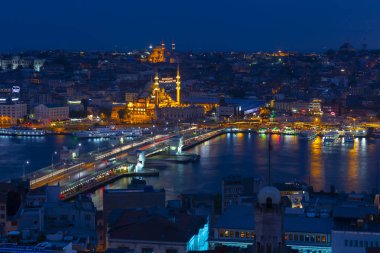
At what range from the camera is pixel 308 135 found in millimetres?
14227

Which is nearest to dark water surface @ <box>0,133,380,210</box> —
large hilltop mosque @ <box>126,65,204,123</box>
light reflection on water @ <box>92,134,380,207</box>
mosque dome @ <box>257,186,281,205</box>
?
light reflection on water @ <box>92,134,380,207</box>

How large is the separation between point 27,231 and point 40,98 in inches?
605

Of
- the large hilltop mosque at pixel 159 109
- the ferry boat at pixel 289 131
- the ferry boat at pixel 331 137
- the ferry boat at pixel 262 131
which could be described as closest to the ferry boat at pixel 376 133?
the ferry boat at pixel 331 137

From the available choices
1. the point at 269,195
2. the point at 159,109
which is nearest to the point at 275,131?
the point at 159,109

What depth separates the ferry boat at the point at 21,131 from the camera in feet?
47.4

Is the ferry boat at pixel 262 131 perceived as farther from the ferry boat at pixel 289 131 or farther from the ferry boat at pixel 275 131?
the ferry boat at pixel 289 131

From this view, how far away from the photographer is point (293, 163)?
398 inches

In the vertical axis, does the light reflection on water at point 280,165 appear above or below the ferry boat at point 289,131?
below

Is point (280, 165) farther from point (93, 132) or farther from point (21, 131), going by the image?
point (21, 131)

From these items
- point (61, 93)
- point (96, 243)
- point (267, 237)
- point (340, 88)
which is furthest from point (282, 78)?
point (267, 237)

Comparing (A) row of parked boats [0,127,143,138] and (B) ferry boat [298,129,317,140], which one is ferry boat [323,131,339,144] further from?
(A) row of parked boats [0,127,143,138]

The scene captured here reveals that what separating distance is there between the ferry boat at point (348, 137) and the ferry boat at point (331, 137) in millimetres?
159

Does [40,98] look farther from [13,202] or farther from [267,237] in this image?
[267,237]

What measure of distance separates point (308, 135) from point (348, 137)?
687mm
